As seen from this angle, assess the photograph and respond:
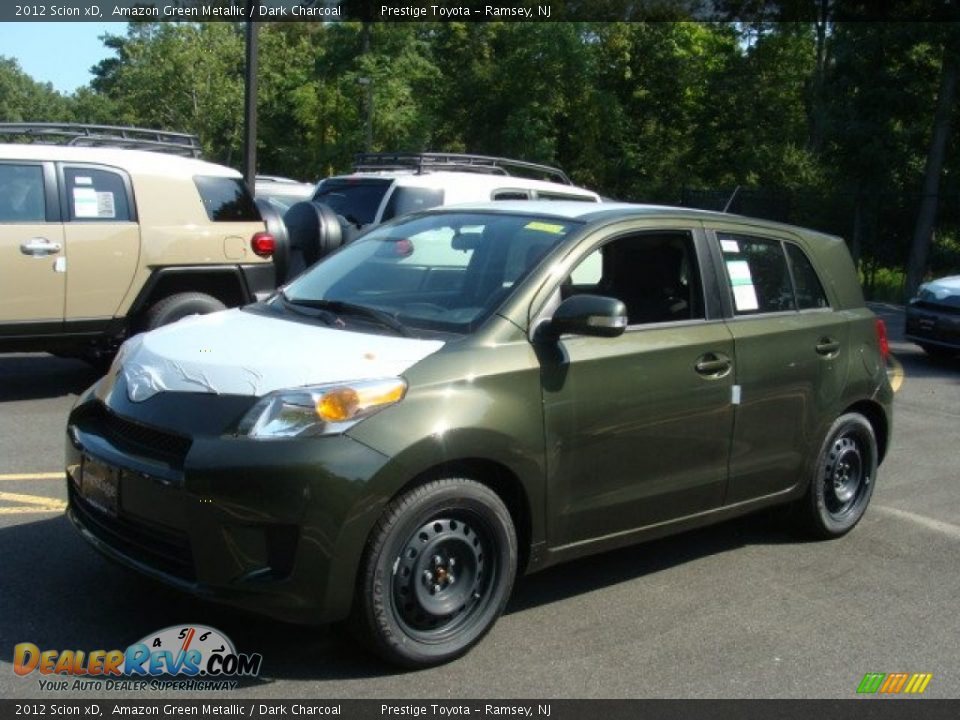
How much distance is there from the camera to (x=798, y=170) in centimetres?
3216

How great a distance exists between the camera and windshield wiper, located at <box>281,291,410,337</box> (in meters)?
4.46

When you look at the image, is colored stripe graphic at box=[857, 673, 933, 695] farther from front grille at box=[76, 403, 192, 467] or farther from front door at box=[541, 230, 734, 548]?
front grille at box=[76, 403, 192, 467]

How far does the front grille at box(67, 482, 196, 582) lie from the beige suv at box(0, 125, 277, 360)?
443cm

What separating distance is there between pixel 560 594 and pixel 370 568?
135cm

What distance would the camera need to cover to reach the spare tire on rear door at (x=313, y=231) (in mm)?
9875

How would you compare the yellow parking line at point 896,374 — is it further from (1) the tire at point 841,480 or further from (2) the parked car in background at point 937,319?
(1) the tire at point 841,480

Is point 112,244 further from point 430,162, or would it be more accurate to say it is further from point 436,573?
point 436,573

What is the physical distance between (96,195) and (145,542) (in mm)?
5155

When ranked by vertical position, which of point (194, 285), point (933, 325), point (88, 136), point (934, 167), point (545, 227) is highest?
point (934, 167)

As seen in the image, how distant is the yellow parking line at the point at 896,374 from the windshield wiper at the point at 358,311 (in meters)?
7.49

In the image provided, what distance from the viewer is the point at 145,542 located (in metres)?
3.96

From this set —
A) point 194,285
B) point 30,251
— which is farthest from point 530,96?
point 30,251

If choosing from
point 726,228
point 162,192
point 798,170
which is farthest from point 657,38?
point 726,228

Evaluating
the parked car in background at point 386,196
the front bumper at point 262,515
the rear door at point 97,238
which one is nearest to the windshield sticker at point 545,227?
the front bumper at point 262,515
